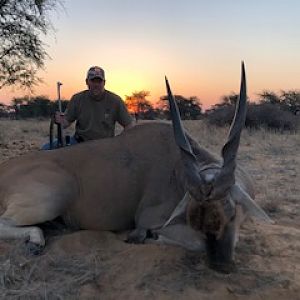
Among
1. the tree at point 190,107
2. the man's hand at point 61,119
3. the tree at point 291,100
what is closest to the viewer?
the man's hand at point 61,119

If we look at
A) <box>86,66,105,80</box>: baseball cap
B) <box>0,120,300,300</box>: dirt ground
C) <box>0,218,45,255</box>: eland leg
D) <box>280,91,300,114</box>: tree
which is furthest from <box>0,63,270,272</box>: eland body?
<box>280,91,300,114</box>: tree

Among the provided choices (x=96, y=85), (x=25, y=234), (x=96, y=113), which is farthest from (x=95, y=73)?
(x=25, y=234)

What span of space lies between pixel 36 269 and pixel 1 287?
1.08 feet

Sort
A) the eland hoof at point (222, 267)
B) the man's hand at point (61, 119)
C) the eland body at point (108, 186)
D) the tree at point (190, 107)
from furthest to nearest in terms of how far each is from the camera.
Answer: the tree at point (190, 107)
the man's hand at point (61, 119)
the eland body at point (108, 186)
the eland hoof at point (222, 267)

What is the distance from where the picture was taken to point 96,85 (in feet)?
18.5

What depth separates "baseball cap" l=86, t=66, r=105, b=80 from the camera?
557 centimetres

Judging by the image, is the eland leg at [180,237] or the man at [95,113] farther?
the man at [95,113]

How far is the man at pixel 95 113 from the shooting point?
5.78 m

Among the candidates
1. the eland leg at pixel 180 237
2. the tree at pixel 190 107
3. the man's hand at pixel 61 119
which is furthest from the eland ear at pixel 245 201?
the tree at pixel 190 107

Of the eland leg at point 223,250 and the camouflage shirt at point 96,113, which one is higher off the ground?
the camouflage shirt at point 96,113

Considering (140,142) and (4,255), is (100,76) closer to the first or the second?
(140,142)

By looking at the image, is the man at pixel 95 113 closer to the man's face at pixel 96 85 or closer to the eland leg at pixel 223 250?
the man's face at pixel 96 85

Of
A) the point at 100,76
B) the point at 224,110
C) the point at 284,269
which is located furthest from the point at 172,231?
the point at 224,110

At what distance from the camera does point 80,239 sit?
3.93m
